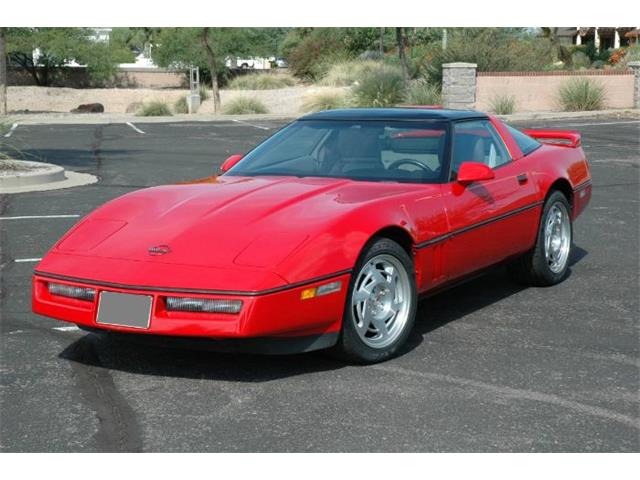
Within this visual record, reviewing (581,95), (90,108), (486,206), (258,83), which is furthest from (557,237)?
(258,83)

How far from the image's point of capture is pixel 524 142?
311 inches

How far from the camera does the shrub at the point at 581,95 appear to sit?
32500mm

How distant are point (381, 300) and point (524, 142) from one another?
8.42 feet

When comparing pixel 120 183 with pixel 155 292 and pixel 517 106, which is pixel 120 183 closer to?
pixel 155 292

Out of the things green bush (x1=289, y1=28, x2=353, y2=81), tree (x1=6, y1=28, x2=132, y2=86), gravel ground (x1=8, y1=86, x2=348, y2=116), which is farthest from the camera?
green bush (x1=289, y1=28, x2=353, y2=81)

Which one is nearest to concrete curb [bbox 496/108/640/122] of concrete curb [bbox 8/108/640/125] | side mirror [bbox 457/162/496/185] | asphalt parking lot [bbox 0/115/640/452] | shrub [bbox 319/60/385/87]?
concrete curb [bbox 8/108/640/125]

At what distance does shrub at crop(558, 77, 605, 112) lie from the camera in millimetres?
32500

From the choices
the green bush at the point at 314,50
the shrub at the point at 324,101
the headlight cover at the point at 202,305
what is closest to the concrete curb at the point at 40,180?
the headlight cover at the point at 202,305

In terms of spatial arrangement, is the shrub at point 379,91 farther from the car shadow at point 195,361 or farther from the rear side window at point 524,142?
the car shadow at point 195,361

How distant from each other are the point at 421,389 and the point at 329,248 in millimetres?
876

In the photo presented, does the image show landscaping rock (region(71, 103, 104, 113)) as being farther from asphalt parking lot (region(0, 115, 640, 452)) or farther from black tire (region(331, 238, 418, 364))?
black tire (region(331, 238, 418, 364))

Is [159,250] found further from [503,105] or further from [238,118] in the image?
[238,118]

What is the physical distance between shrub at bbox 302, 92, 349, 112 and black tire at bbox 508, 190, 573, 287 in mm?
26248

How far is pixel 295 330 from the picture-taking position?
210 inches
